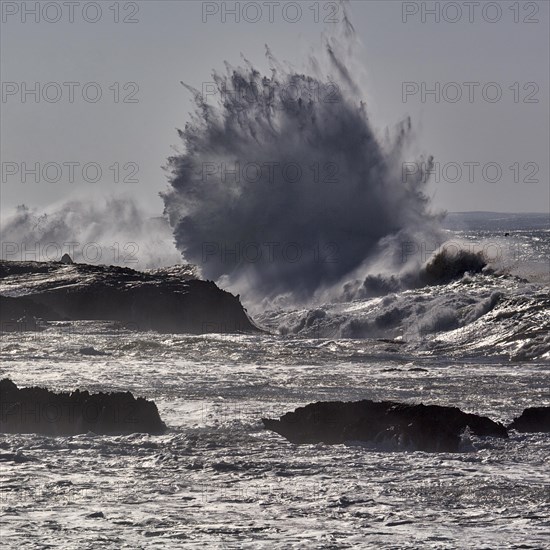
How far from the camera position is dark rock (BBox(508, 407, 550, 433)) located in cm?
1758

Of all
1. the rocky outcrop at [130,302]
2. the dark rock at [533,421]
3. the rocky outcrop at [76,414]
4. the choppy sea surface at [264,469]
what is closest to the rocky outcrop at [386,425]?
the choppy sea surface at [264,469]

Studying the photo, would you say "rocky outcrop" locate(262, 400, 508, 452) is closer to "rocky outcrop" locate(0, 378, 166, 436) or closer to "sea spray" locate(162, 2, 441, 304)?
"rocky outcrop" locate(0, 378, 166, 436)

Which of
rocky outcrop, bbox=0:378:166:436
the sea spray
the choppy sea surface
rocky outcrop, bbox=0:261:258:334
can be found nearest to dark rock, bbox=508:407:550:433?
the choppy sea surface

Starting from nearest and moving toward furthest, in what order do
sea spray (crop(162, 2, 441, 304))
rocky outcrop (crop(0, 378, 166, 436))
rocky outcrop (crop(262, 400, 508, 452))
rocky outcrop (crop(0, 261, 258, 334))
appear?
rocky outcrop (crop(262, 400, 508, 452)), rocky outcrop (crop(0, 378, 166, 436)), rocky outcrop (crop(0, 261, 258, 334)), sea spray (crop(162, 2, 441, 304))

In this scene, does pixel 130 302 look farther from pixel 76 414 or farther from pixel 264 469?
pixel 264 469

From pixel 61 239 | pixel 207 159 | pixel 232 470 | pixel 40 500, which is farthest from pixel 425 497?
pixel 61 239

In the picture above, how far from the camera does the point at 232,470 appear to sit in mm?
14922

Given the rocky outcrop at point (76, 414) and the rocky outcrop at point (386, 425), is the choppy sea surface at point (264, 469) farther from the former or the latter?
the rocky outcrop at point (76, 414)

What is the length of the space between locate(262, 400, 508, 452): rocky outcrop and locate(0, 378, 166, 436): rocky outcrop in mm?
1833

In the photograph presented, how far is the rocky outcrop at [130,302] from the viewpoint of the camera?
39.7 meters

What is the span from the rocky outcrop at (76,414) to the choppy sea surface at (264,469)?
0.46 metres

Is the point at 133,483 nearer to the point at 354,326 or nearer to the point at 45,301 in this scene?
the point at 354,326

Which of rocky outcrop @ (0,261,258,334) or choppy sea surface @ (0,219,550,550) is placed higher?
rocky outcrop @ (0,261,258,334)

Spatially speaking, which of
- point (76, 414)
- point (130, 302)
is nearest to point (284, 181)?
point (130, 302)
